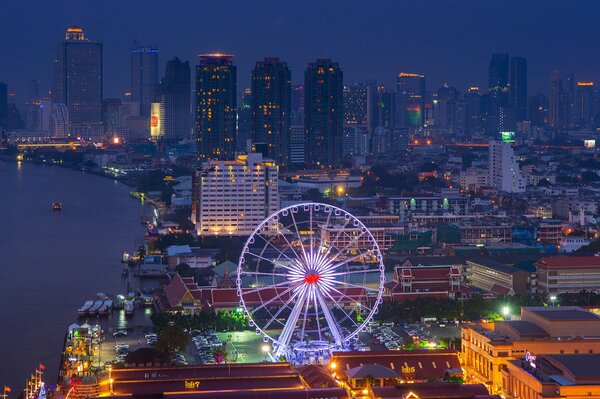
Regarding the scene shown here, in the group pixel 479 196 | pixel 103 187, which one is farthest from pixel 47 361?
pixel 103 187

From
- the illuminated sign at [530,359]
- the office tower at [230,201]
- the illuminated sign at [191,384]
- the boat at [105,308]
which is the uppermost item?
the office tower at [230,201]

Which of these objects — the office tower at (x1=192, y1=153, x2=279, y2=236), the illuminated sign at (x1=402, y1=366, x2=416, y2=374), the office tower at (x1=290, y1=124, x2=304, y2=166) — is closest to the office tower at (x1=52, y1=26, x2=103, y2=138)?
the office tower at (x1=290, y1=124, x2=304, y2=166)

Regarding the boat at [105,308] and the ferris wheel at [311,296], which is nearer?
the ferris wheel at [311,296]

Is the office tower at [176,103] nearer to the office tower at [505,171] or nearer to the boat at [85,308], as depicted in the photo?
the office tower at [505,171]

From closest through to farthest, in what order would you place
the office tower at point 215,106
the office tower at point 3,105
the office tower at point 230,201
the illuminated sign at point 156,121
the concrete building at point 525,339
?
the concrete building at point 525,339, the office tower at point 230,201, the office tower at point 215,106, the illuminated sign at point 156,121, the office tower at point 3,105

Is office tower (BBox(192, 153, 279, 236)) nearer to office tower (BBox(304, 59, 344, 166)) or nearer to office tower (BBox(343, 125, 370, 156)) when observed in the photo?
office tower (BBox(304, 59, 344, 166))

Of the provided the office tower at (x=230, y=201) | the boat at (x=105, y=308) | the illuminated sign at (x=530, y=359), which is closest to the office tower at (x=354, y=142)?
the office tower at (x=230, y=201)

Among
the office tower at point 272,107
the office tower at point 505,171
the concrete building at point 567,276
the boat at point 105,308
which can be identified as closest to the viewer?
the boat at point 105,308

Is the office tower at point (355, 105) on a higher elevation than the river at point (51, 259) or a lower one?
higher
